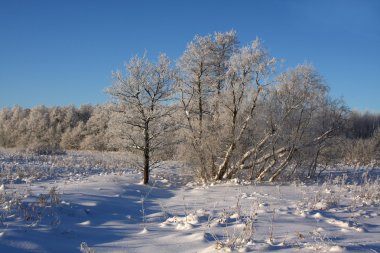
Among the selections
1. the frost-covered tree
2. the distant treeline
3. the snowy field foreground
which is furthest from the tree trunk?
the distant treeline

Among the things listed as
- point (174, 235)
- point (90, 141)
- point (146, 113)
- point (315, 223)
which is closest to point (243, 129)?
point (146, 113)

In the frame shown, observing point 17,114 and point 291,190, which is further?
point 17,114

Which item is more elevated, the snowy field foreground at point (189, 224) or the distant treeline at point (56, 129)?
the distant treeline at point (56, 129)

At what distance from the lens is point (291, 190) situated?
47.8 feet

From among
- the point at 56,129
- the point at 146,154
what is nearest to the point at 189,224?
the point at 146,154

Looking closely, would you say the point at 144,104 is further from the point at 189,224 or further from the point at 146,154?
the point at 189,224

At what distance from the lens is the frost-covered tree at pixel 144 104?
18047mm

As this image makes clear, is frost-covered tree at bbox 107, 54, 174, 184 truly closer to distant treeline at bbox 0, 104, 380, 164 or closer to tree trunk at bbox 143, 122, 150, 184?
tree trunk at bbox 143, 122, 150, 184

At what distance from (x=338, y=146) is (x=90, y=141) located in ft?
126

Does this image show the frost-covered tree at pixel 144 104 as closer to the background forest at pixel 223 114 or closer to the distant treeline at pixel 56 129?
the background forest at pixel 223 114

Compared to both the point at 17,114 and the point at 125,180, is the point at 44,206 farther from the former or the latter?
the point at 17,114

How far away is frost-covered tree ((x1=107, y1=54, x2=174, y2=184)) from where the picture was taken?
1805cm

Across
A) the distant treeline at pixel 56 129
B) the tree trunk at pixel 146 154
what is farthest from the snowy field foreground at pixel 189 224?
the distant treeline at pixel 56 129

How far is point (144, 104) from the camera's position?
18.4m
